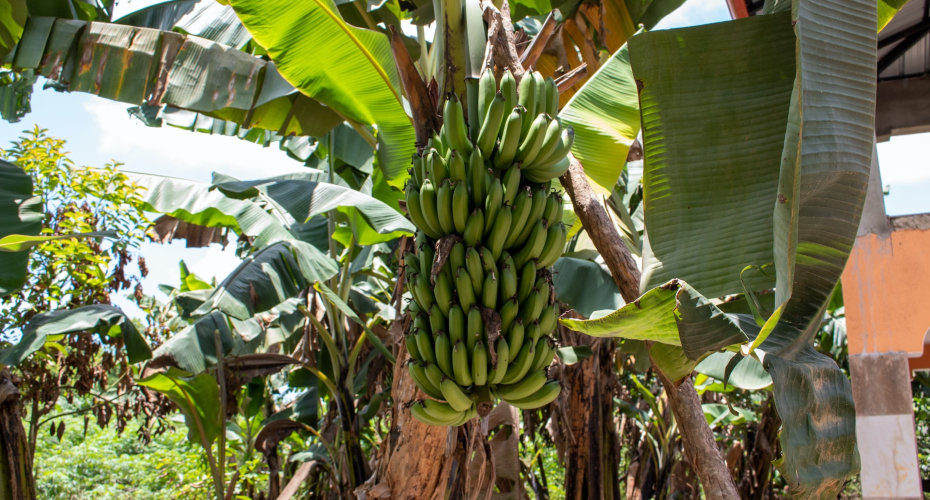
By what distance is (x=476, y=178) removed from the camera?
1.60m

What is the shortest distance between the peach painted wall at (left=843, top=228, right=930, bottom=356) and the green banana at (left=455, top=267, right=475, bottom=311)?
3.67m

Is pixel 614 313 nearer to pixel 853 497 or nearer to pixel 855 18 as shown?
pixel 855 18

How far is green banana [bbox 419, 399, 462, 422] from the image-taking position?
1581mm

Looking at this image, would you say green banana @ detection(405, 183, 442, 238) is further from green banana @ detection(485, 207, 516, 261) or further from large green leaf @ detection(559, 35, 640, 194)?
large green leaf @ detection(559, 35, 640, 194)

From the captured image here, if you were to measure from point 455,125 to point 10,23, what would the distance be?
126 inches

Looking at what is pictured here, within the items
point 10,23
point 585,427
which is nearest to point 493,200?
point 10,23

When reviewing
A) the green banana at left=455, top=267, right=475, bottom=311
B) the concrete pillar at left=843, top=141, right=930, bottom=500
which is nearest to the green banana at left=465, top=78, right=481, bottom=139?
the green banana at left=455, top=267, right=475, bottom=311

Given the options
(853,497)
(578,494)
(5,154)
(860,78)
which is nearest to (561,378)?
(578,494)

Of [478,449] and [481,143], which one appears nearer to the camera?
[481,143]

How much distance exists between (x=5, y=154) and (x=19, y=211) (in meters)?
1.98

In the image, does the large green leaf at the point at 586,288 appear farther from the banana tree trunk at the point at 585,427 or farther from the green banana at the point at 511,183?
the green banana at the point at 511,183

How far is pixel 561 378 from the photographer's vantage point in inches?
180

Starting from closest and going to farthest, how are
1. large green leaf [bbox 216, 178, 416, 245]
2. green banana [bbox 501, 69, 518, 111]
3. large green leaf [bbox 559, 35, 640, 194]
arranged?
green banana [bbox 501, 69, 518, 111]
large green leaf [bbox 559, 35, 640, 194]
large green leaf [bbox 216, 178, 416, 245]

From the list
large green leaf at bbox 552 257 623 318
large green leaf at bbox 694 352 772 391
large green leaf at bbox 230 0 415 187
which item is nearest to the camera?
large green leaf at bbox 230 0 415 187
